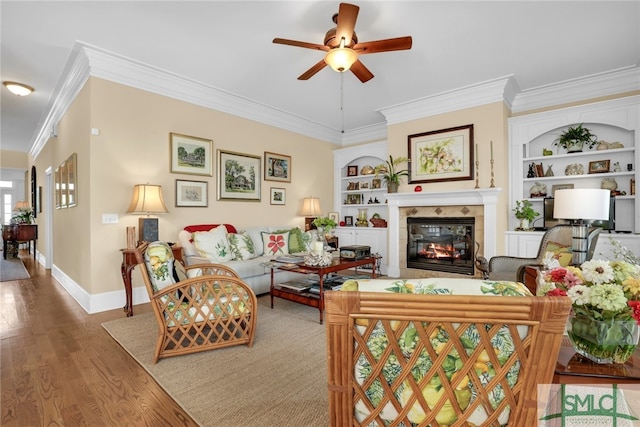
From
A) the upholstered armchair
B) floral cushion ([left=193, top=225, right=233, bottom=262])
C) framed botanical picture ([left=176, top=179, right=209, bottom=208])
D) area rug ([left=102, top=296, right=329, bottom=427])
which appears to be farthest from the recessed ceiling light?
the upholstered armchair

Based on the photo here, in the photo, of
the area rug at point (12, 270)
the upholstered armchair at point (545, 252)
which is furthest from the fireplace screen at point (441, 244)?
the area rug at point (12, 270)

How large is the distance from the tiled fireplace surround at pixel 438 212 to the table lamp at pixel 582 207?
169 centimetres

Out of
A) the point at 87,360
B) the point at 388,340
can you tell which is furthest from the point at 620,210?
the point at 87,360

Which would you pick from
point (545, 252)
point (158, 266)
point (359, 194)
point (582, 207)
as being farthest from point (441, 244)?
point (158, 266)

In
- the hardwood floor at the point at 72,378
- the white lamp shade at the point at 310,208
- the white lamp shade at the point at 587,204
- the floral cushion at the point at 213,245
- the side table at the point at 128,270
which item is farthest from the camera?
the white lamp shade at the point at 310,208

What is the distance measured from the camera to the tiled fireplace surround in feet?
14.6

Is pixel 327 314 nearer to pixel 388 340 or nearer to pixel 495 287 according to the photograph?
pixel 388 340

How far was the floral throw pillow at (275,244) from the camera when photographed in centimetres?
462

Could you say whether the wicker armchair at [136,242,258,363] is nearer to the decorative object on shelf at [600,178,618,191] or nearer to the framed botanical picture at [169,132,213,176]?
the framed botanical picture at [169,132,213,176]

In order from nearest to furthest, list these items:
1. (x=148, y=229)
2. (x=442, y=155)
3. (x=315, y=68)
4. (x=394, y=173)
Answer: (x=315, y=68) < (x=148, y=229) < (x=442, y=155) < (x=394, y=173)

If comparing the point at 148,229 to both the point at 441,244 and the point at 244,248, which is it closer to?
the point at 244,248

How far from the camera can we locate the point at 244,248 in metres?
4.25

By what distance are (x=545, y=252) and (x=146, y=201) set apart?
4400 millimetres

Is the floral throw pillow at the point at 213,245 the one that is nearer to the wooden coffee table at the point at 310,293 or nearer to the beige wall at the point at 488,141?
the wooden coffee table at the point at 310,293
